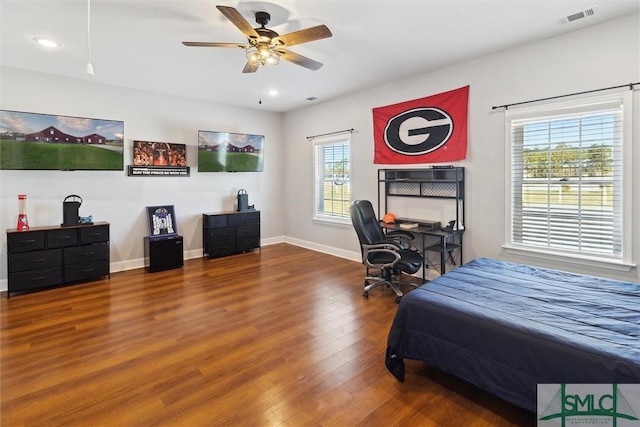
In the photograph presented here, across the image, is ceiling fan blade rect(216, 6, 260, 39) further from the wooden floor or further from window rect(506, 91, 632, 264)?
window rect(506, 91, 632, 264)

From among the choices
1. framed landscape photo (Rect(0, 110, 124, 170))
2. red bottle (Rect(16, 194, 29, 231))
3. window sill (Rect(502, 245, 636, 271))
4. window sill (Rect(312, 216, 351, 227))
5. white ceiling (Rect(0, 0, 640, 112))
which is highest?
white ceiling (Rect(0, 0, 640, 112))

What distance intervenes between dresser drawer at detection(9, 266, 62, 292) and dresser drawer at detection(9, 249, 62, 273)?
0.17 ft

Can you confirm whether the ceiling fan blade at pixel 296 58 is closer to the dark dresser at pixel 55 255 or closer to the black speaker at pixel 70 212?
the dark dresser at pixel 55 255

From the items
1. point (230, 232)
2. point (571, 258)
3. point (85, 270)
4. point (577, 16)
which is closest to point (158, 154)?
point (230, 232)

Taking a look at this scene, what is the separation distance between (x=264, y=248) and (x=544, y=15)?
18.3ft

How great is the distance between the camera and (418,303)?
2225 mm

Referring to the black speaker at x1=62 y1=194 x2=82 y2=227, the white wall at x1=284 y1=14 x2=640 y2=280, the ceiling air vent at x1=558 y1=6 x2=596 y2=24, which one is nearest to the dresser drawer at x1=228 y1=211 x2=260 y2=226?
the white wall at x1=284 y1=14 x2=640 y2=280

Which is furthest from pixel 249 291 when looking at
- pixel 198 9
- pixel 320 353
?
pixel 198 9

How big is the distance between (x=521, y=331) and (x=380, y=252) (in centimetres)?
216

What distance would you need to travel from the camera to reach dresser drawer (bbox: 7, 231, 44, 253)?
3.95 metres

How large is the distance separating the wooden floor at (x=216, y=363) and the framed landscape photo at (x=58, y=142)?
5.78 feet

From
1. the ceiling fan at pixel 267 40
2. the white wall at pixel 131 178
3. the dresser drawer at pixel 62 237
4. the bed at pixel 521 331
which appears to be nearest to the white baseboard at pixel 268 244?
the white wall at pixel 131 178

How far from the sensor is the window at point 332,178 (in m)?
5.89

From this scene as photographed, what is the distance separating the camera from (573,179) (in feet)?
10.9
